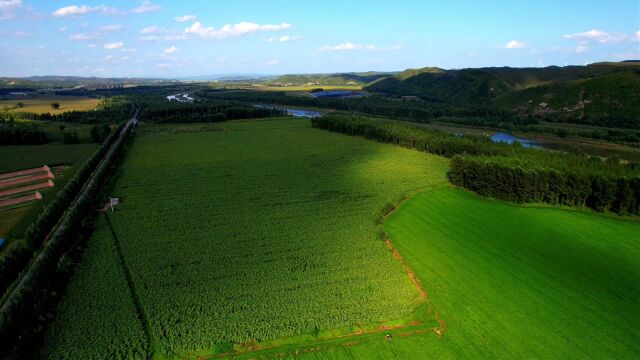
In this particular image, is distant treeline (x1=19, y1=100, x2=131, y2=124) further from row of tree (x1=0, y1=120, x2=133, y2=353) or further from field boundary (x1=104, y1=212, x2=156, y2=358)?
field boundary (x1=104, y1=212, x2=156, y2=358)

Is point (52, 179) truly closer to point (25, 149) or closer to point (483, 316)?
point (25, 149)

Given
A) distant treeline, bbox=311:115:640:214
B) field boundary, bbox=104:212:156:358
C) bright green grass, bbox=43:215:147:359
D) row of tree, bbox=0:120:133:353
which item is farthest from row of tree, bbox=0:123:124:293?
distant treeline, bbox=311:115:640:214

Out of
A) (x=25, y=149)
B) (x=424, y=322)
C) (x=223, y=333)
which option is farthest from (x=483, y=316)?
(x=25, y=149)

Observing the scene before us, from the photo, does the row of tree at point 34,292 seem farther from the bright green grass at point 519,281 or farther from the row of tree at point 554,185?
the row of tree at point 554,185

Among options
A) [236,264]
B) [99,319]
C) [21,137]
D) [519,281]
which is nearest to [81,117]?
[21,137]

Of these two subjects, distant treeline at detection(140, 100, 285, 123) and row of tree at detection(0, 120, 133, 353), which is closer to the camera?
row of tree at detection(0, 120, 133, 353)

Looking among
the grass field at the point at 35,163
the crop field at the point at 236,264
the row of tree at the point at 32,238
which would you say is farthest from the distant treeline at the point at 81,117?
the row of tree at the point at 32,238
